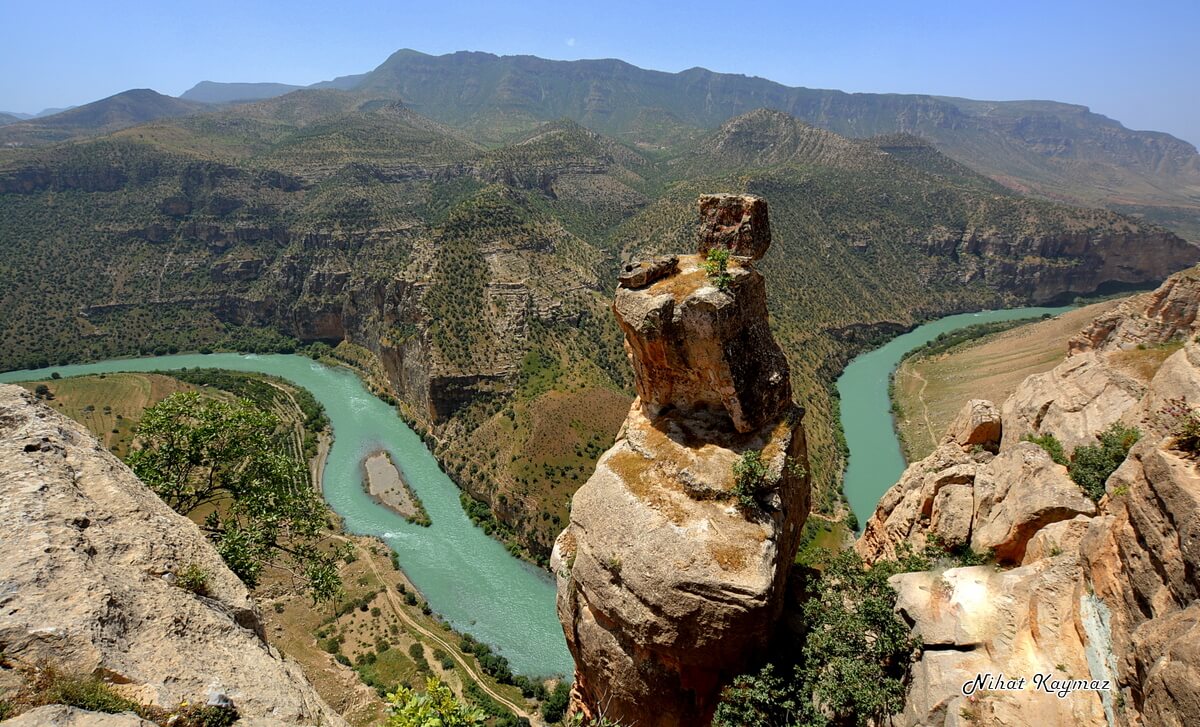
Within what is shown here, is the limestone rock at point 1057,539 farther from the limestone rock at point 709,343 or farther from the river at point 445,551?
the river at point 445,551

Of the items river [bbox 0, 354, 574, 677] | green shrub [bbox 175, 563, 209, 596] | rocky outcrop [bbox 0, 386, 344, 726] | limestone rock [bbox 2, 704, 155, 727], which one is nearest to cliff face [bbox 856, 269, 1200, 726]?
rocky outcrop [bbox 0, 386, 344, 726]

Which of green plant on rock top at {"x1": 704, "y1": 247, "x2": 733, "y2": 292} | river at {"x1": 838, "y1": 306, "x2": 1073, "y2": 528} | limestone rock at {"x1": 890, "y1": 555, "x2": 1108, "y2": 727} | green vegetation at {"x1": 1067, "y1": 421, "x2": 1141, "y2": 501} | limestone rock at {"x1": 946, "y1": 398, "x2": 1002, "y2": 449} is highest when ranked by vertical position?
green plant on rock top at {"x1": 704, "y1": 247, "x2": 733, "y2": 292}

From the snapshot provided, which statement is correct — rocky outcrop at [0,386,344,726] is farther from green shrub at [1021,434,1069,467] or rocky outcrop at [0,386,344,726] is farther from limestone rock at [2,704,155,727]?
green shrub at [1021,434,1069,467]

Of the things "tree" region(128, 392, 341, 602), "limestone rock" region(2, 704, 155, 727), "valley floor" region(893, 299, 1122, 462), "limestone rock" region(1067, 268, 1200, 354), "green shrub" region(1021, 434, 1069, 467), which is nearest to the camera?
"limestone rock" region(2, 704, 155, 727)

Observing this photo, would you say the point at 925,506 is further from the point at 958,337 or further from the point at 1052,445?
the point at 958,337

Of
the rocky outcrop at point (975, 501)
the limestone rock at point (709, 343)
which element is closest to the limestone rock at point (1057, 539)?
the rocky outcrop at point (975, 501)

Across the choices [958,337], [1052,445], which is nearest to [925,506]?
[1052,445]
